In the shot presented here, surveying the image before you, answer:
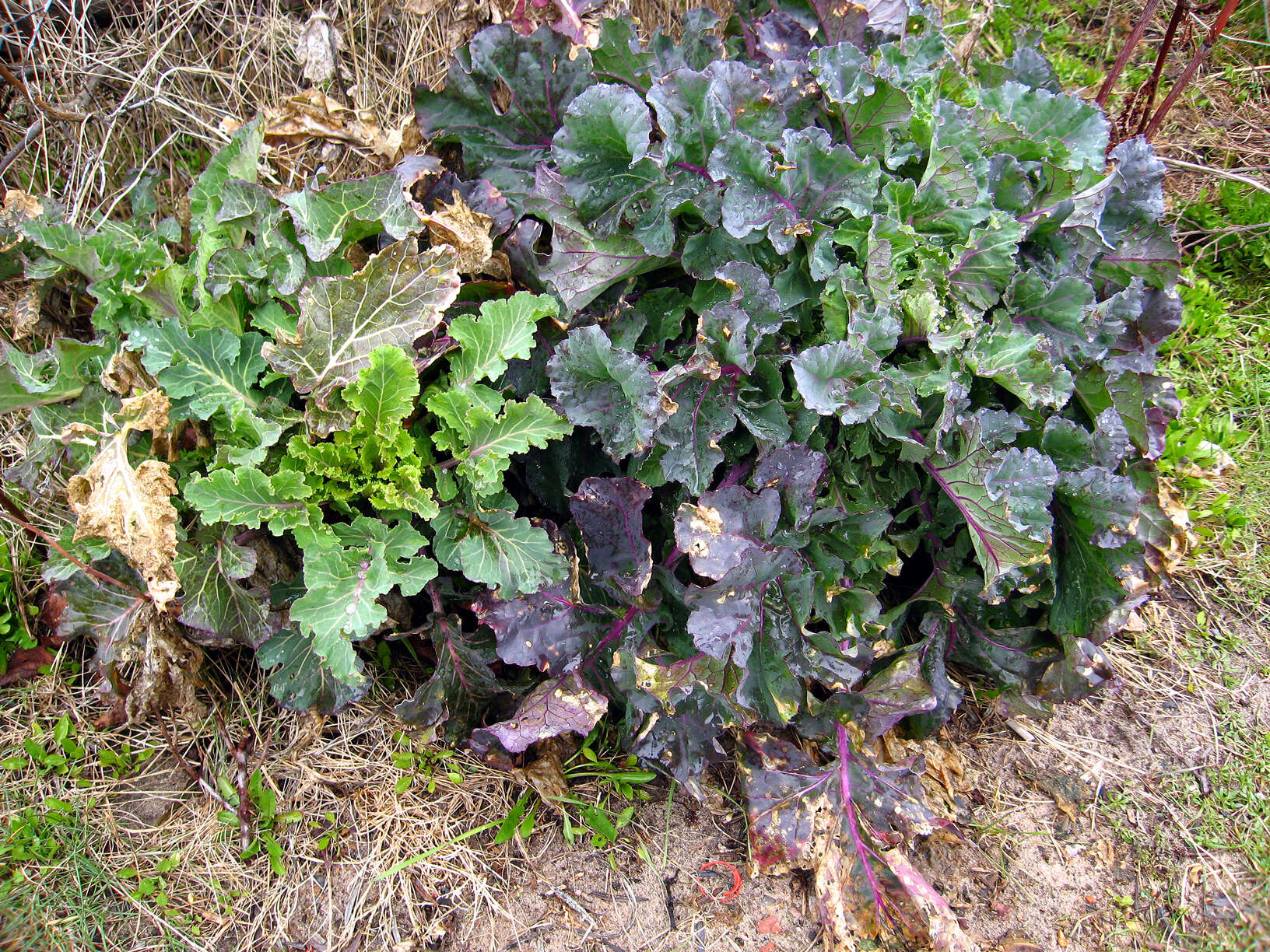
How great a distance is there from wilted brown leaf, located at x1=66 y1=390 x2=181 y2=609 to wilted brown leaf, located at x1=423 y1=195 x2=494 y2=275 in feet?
2.54

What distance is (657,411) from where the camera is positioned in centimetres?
169

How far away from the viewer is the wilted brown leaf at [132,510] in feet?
5.30

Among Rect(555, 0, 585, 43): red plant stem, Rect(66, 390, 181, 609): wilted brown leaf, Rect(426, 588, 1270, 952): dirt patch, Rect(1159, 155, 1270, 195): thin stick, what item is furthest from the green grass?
Rect(66, 390, 181, 609): wilted brown leaf

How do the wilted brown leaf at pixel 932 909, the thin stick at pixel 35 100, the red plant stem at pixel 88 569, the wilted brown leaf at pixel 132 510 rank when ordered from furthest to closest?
the thin stick at pixel 35 100, the red plant stem at pixel 88 569, the wilted brown leaf at pixel 932 909, the wilted brown leaf at pixel 132 510

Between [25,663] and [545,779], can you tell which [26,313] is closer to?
[25,663]

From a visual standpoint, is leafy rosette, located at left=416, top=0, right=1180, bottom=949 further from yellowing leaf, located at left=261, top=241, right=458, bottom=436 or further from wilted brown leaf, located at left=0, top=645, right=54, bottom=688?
wilted brown leaf, located at left=0, top=645, right=54, bottom=688

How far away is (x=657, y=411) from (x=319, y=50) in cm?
167

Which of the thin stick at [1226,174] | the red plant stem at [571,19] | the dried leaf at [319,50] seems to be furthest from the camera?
the thin stick at [1226,174]

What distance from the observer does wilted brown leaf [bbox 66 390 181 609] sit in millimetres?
1616

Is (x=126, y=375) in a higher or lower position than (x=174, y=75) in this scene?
lower

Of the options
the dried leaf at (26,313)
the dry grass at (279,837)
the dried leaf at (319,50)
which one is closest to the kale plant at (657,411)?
the dried leaf at (26,313)

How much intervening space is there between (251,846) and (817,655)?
1.41m

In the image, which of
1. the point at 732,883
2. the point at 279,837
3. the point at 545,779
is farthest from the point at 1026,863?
the point at 279,837

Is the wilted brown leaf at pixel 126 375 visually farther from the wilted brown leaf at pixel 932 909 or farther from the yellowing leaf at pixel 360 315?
the wilted brown leaf at pixel 932 909
